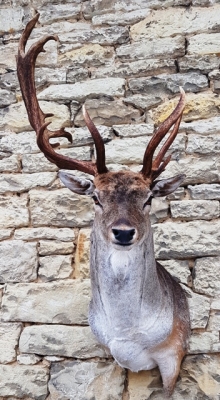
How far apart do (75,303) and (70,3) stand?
2157 mm

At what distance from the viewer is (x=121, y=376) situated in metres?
3.11

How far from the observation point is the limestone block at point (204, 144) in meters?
3.44

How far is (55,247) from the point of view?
3.42 meters

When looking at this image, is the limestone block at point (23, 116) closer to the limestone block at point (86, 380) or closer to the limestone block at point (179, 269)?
the limestone block at point (179, 269)

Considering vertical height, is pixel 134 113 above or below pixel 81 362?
above

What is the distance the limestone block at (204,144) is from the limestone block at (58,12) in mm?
1308

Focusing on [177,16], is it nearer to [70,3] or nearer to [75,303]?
[70,3]

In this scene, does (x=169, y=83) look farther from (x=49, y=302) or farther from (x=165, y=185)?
(x=49, y=302)

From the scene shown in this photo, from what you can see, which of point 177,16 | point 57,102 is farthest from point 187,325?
point 177,16

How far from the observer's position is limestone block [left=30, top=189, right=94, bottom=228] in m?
3.46

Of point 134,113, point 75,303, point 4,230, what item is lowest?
point 75,303

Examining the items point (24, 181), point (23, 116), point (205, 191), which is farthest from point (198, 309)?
point (23, 116)

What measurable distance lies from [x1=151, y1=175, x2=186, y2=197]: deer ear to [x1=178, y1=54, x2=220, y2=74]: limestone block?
44.1 inches

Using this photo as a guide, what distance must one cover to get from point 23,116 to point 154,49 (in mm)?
1005
